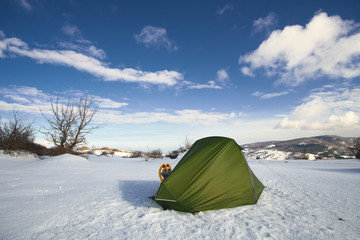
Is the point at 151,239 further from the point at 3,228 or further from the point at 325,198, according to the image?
the point at 325,198

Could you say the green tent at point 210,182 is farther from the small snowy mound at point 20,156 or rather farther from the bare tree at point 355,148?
the bare tree at point 355,148

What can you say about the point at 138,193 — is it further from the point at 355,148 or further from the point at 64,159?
the point at 355,148

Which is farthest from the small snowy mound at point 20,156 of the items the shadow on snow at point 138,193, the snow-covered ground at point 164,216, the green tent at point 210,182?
the green tent at point 210,182

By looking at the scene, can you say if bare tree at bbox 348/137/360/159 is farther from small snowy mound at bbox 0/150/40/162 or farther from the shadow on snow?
small snowy mound at bbox 0/150/40/162

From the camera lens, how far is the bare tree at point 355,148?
1245 cm

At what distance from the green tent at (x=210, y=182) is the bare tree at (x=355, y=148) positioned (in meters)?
13.6

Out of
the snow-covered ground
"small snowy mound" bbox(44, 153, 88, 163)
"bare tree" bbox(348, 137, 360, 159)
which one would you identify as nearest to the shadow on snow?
the snow-covered ground

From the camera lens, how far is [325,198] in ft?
13.8

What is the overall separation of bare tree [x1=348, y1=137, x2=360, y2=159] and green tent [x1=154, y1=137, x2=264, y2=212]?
1358cm

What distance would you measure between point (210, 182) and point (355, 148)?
15240 millimetres

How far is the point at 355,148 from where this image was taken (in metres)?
12.7

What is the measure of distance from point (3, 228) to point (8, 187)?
3.42m

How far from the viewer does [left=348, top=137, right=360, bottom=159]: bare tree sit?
40.8 ft

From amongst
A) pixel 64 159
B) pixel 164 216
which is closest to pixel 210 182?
pixel 164 216
